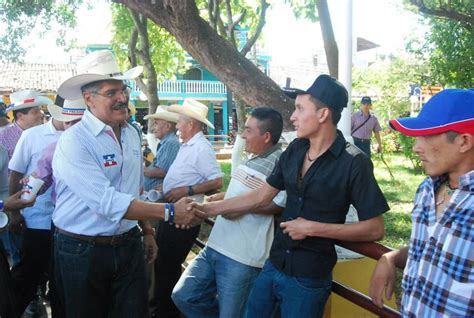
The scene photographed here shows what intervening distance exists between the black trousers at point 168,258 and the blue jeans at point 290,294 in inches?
62.2

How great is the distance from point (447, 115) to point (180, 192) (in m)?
2.77

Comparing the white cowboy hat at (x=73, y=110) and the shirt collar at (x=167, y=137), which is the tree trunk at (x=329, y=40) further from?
the white cowboy hat at (x=73, y=110)

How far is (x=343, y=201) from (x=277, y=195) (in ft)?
2.00

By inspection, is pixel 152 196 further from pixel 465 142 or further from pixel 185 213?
pixel 465 142

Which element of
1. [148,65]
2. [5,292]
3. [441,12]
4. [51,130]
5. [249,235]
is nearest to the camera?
[249,235]

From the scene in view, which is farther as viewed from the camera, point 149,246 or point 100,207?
point 149,246

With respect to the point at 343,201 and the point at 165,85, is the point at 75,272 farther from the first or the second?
the point at 165,85

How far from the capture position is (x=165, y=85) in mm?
36406

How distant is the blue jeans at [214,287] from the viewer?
3240 millimetres

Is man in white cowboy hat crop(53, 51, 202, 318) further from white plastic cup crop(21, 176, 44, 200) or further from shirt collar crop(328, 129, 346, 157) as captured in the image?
shirt collar crop(328, 129, 346, 157)

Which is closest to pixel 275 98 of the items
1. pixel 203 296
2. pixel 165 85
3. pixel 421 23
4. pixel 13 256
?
pixel 203 296

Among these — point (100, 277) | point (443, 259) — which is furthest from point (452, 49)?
point (443, 259)

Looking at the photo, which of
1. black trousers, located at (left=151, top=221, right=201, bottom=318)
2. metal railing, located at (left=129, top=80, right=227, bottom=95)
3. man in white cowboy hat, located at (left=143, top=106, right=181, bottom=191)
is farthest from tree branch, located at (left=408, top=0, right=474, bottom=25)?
metal railing, located at (left=129, top=80, right=227, bottom=95)

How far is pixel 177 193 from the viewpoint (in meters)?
4.35
